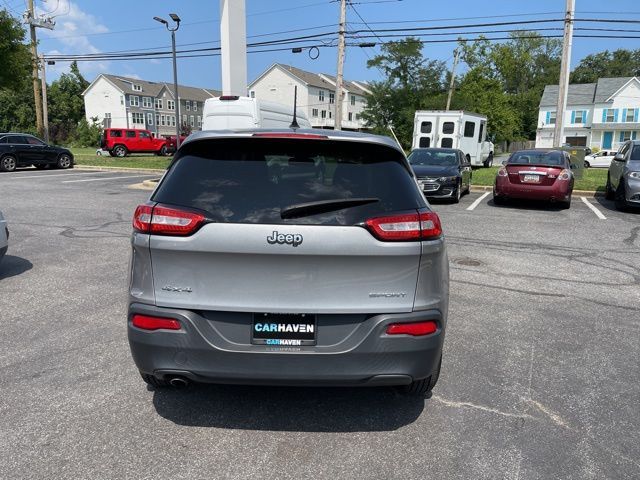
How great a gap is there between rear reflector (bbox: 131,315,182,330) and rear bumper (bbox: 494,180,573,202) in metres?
11.7

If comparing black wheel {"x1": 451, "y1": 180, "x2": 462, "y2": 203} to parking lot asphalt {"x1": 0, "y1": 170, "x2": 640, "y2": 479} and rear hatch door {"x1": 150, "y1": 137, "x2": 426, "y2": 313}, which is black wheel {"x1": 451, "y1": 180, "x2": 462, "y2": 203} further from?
rear hatch door {"x1": 150, "y1": 137, "x2": 426, "y2": 313}

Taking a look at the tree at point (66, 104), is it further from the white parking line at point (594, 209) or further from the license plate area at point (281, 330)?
the license plate area at point (281, 330)

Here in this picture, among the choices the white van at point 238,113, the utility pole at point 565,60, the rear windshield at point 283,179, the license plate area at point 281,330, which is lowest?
the license plate area at point 281,330

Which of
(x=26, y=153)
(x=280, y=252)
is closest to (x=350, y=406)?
(x=280, y=252)

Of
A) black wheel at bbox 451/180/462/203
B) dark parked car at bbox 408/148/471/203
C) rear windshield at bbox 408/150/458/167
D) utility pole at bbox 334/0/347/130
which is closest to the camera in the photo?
dark parked car at bbox 408/148/471/203

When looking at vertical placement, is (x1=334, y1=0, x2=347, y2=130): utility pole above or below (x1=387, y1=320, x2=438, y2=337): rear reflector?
above

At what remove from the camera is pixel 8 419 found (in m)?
3.14

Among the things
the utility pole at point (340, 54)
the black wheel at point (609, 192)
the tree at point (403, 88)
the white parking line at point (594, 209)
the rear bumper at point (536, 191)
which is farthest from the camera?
the tree at point (403, 88)

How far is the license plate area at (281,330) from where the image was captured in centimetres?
278

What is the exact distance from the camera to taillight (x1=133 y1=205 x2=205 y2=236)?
8.96 feet

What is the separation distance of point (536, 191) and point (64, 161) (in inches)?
857

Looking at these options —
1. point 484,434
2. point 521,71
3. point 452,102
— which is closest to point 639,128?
point 452,102

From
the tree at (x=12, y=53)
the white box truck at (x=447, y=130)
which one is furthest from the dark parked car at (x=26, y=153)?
the white box truck at (x=447, y=130)

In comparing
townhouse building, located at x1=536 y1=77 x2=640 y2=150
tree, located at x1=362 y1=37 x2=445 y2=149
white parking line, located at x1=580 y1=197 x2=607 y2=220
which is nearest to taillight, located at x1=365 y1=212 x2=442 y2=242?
white parking line, located at x1=580 y1=197 x2=607 y2=220
